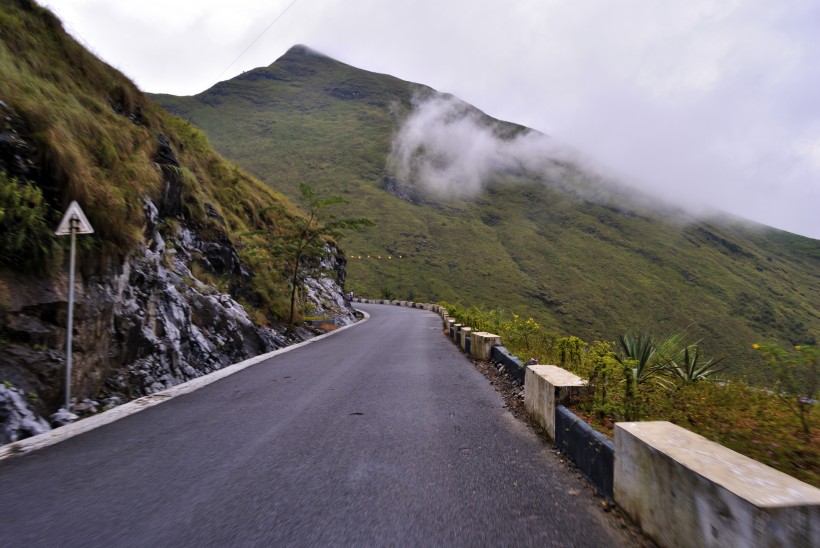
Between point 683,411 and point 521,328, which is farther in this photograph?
point 521,328

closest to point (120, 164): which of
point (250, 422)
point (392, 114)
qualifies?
point (250, 422)

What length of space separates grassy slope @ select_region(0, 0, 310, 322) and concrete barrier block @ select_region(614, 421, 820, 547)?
7499 mm

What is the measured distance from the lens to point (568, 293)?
80.2 meters

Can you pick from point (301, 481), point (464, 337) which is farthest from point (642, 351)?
point (464, 337)

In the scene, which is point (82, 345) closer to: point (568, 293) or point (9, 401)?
point (9, 401)

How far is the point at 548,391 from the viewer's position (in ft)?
17.4

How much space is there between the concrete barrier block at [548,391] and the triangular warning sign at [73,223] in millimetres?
6275

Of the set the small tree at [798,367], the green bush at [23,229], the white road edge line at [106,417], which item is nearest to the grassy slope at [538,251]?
the small tree at [798,367]

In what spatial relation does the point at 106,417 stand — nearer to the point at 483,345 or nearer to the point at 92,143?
the point at 92,143

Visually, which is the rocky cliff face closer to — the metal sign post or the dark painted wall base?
the metal sign post

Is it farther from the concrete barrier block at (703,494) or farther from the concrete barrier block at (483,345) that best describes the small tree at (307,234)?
the concrete barrier block at (703,494)

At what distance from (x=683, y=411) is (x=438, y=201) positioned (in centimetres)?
10922

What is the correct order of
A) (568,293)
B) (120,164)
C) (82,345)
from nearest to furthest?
(82,345)
(120,164)
(568,293)

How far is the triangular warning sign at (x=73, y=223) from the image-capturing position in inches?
244
